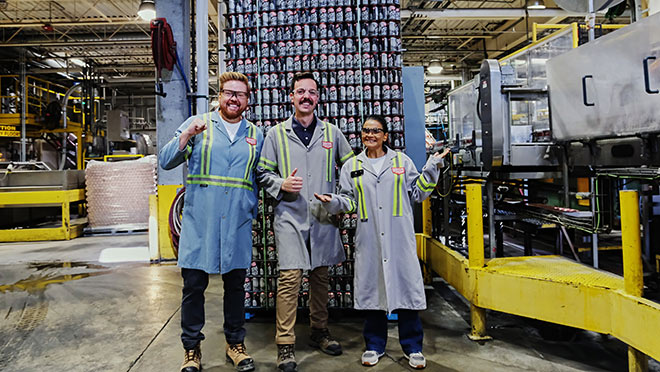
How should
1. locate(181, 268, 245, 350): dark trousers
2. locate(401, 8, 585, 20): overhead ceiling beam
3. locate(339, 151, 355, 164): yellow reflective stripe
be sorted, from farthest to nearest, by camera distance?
1. locate(401, 8, 585, 20): overhead ceiling beam
2. locate(339, 151, 355, 164): yellow reflective stripe
3. locate(181, 268, 245, 350): dark trousers

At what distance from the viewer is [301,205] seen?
2568mm

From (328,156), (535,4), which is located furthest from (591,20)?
(535,4)

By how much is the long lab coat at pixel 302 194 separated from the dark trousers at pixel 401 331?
0.43m

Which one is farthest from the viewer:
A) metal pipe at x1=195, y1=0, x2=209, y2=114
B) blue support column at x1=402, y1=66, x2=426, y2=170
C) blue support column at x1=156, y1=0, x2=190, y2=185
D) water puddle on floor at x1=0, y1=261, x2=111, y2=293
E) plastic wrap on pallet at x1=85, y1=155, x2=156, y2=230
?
plastic wrap on pallet at x1=85, y1=155, x2=156, y2=230

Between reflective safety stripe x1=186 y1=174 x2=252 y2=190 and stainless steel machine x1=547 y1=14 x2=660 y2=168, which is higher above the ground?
stainless steel machine x1=547 y1=14 x2=660 y2=168

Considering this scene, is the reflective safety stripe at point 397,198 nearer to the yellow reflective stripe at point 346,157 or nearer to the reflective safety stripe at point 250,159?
the yellow reflective stripe at point 346,157

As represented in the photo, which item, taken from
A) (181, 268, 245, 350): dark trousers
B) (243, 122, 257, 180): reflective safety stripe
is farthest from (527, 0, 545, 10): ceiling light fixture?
(181, 268, 245, 350): dark trousers

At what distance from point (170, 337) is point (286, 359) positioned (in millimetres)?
1148

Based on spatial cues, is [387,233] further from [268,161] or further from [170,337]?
[170,337]

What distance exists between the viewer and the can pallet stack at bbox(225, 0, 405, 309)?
11.0ft

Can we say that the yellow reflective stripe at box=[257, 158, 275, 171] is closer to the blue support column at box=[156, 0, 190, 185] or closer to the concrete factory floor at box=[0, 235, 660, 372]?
the concrete factory floor at box=[0, 235, 660, 372]

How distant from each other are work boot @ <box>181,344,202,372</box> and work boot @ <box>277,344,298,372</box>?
0.48 meters

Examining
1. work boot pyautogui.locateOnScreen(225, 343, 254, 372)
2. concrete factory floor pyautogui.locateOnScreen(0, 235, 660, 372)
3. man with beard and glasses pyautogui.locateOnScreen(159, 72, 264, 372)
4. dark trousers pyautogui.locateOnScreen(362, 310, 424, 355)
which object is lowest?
concrete factory floor pyautogui.locateOnScreen(0, 235, 660, 372)

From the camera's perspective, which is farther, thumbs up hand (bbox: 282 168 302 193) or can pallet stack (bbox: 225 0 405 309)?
can pallet stack (bbox: 225 0 405 309)
